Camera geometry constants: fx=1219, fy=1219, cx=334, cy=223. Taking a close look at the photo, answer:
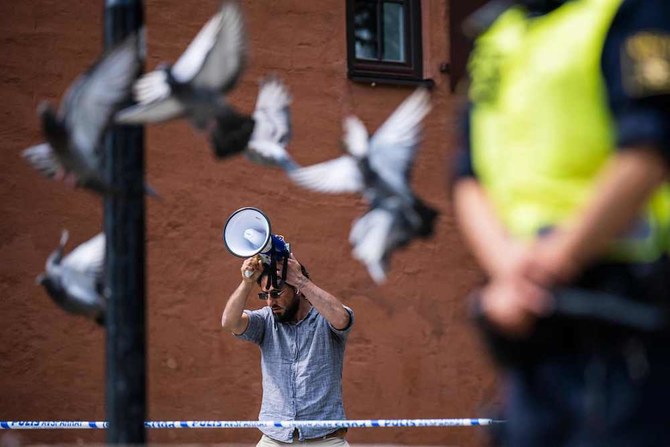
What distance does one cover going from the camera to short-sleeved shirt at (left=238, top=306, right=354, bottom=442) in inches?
244

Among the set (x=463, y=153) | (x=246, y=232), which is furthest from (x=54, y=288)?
(x=246, y=232)

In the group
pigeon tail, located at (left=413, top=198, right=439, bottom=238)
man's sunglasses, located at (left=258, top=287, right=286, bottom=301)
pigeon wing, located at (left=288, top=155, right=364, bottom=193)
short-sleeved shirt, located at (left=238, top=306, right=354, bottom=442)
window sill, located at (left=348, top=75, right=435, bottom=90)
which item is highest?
window sill, located at (left=348, top=75, right=435, bottom=90)

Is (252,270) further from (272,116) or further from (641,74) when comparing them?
(641,74)

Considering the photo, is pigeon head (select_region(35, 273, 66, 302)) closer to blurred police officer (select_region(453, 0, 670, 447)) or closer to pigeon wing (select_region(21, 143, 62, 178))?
pigeon wing (select_region(21, 143, 62, 178))

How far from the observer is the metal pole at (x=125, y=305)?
265 cm

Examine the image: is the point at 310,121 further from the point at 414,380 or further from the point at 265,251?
the point at 265,251

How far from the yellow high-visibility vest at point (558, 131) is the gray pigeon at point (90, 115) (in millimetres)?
948

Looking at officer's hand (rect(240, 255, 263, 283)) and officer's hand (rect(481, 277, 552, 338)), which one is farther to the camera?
officer's hand (rect(240, 255, 263, 283))

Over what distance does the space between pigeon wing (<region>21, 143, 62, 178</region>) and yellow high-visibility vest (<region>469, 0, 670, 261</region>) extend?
1.16 meters

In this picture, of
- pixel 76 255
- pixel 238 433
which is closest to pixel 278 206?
pixel 238 433

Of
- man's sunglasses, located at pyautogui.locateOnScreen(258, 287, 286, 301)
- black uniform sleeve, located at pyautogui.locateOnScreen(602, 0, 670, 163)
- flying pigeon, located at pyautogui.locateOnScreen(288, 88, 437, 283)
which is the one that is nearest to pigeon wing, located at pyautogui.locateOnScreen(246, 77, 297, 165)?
flying pigeon, located at pyautogui.locateOnScreen(288, 88, 437, 283)

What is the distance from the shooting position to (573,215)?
204 cm

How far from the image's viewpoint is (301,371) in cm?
628

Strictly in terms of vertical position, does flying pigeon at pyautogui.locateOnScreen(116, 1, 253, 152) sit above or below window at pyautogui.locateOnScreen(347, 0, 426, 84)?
below
